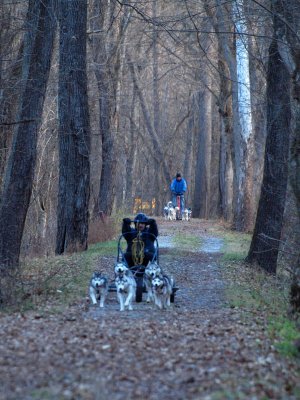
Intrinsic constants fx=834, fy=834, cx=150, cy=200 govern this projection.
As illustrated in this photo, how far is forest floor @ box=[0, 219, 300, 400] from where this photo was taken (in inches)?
334

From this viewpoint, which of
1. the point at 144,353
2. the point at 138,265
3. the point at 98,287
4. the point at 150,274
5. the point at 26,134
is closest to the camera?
the point at 144,353

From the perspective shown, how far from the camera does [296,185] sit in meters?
12.5

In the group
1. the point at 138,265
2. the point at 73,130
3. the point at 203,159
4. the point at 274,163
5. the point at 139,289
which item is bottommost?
the point at 139,289

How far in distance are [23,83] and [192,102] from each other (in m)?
38.5

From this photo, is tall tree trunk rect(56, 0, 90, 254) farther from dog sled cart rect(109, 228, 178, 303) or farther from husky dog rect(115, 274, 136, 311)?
husky dog rect(115, 274, 136, 311)

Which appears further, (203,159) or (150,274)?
(203,159)

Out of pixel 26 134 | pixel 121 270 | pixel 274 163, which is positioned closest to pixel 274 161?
pixel 274 163

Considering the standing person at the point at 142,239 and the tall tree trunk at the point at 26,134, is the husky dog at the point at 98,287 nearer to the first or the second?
the standing person at the point at 142,239

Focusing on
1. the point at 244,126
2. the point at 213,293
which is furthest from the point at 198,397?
the point at 244,126

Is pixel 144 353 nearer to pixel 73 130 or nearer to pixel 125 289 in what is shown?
pixel 125 289

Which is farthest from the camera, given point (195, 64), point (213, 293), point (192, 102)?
point (192, 102)

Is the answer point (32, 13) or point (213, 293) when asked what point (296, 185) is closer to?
point (213, 293)

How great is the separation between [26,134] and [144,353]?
11.0m

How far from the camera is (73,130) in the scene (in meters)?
23.8
